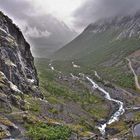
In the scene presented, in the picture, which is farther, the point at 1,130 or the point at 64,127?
the point at 64,127

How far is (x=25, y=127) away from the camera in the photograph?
589ft

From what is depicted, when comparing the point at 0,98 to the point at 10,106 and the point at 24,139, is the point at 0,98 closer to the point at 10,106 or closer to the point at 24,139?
the point at 10,106

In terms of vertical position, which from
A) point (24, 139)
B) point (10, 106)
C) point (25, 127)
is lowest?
point (24, 139)

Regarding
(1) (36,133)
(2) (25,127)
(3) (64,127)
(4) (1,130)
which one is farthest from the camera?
(3) (64,127)

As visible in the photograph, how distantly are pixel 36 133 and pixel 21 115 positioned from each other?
78.9 ft

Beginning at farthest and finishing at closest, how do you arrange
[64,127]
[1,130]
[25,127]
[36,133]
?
[64,127] < [25,127] < [36,133] < [1,130]

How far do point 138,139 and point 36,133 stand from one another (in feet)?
196

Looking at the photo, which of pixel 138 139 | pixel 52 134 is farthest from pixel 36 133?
pixel 138 139

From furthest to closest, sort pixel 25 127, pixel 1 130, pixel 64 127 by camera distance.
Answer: pixel 64 127, pixel 25 127, pixel 1 130

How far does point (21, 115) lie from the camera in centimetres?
18975

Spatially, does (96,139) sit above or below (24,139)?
above

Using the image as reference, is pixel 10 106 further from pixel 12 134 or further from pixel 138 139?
pixel 138 139

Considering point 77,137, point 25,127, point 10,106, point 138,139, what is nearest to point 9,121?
point 25,127

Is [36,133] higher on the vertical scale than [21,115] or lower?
lower
